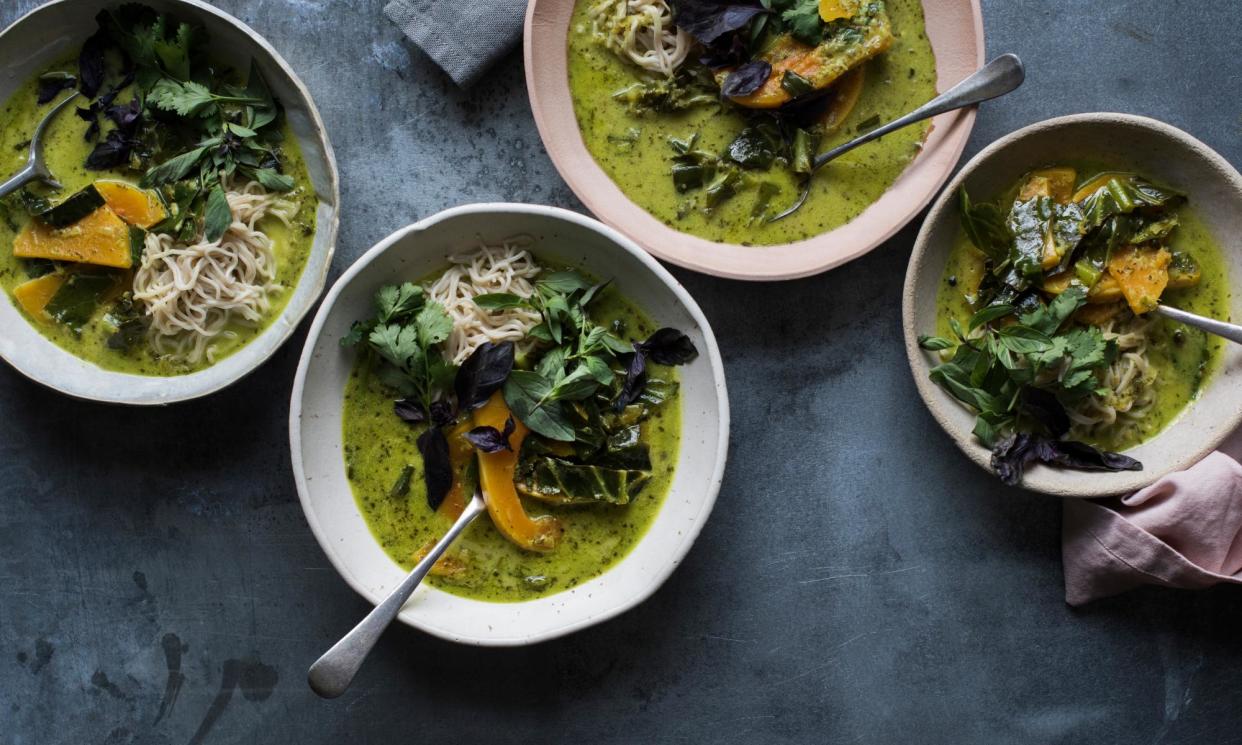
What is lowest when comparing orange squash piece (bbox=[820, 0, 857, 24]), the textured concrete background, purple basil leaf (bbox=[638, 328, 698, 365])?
the textured concrete background

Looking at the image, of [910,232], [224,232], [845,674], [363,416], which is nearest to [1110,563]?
[845,674]

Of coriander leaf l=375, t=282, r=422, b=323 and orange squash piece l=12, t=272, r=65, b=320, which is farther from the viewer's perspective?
orange squash piece l=12, t=272, r=65, b=320

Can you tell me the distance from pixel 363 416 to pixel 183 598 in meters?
1.17

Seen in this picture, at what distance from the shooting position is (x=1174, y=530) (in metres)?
3.16

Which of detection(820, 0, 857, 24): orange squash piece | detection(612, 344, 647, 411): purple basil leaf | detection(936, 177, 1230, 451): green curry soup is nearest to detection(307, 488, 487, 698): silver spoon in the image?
detection(612, 344, 647, 411): purple basil leaf

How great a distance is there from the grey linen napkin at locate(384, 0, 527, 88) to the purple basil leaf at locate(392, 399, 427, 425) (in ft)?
4.11

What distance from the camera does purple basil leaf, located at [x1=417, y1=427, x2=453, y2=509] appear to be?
2967 millimetres

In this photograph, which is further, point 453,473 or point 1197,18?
point 1197,18

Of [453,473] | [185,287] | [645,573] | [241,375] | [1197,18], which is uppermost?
[1197,18]

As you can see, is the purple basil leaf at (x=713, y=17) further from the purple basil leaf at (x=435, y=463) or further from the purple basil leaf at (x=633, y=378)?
the purple basil leaf at (x=435, y=463)

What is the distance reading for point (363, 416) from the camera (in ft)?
10.3

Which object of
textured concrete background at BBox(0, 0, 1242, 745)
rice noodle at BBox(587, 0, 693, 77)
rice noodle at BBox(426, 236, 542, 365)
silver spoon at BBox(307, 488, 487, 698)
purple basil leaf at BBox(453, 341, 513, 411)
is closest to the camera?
silver spoon at BBox(307, 488, 487, 698)

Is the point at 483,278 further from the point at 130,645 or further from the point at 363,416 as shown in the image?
the point at 130,645

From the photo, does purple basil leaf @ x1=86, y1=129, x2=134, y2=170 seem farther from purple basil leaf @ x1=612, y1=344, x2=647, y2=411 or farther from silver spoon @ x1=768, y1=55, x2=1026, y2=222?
silver spoon @ x1=768, y1=55, x2=1026, y2=222
